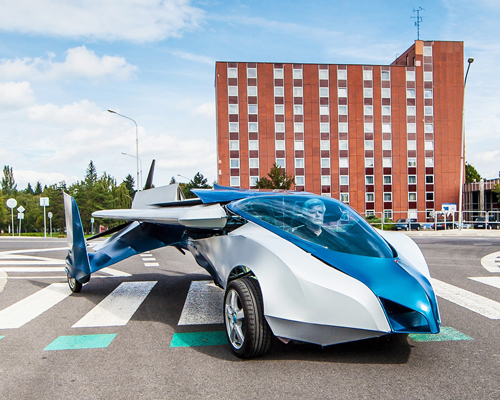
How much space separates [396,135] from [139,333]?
61540 mm

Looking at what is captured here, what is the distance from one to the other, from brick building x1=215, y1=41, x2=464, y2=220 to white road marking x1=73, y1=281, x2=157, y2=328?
5182 cm

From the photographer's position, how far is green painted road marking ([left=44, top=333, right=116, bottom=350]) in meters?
4.44

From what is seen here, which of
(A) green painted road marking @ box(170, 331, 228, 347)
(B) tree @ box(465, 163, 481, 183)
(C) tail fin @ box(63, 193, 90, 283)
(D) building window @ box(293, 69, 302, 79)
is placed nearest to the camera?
(A) green painted road marking @ box(170, 331, 228, 347)

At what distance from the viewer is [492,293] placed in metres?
6.89

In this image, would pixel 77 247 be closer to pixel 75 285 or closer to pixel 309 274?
pixel 75 285

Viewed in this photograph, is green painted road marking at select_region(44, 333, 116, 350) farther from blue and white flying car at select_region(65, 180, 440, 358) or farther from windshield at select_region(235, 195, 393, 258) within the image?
windshield at select_region(235, 195, 393, 258)

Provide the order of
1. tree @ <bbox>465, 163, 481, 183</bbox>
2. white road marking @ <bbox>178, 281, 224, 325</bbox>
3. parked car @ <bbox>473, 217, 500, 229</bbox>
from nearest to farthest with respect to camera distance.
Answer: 1. white road marking @ <bbox>178, 281, 224, 325</bbox>
2. parked car @ <bbox>473, 217, 500, 229</bbox>
3. tree @ <bbox>465, 163, 481, 183</bbox>

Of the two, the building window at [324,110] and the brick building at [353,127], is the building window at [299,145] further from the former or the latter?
the building window at [324,110]

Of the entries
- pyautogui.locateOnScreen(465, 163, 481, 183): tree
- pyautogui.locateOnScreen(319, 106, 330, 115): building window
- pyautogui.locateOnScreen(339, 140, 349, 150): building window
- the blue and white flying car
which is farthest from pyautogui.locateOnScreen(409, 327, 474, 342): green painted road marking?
pyautogui.locateOnScreen(465, 163, 481, 183): tree

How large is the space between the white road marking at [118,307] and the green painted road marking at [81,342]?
486mm

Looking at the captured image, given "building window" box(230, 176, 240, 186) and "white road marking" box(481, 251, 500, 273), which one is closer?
"white road marking" box(481, 251, 500, 273)

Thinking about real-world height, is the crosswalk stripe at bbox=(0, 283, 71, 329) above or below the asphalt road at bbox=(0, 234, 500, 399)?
below

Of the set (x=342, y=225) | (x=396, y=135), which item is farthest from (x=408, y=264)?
(x=396, y=135)

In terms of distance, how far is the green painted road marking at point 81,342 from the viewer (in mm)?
4441
